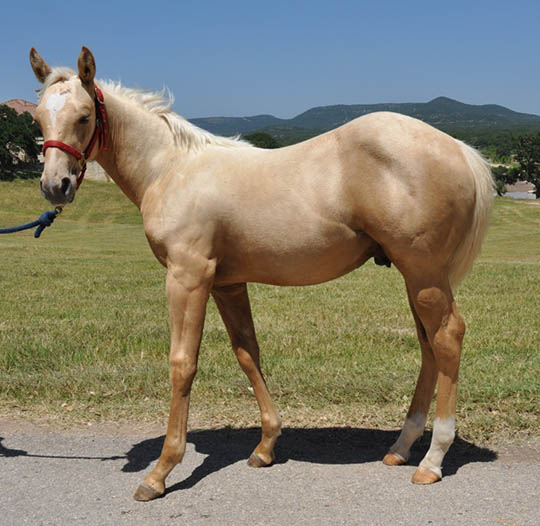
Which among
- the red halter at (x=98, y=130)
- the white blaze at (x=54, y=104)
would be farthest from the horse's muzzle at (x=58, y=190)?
the white blaze at (x=54, y=104)

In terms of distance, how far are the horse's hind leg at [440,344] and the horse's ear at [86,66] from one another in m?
2.22

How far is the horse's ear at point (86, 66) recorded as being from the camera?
379cm

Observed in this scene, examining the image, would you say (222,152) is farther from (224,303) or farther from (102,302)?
(102,302)

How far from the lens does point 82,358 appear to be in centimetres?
671

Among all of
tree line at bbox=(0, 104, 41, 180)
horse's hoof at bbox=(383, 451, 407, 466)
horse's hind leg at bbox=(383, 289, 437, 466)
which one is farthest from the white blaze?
tree line at bbox=(0, 104, 41, 180)

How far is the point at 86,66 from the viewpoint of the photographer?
12.6ft

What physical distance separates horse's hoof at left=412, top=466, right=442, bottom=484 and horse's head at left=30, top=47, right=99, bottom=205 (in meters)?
2.58

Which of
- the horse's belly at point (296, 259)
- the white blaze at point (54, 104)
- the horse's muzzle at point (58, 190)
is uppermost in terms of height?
the white blaze at point (54, 104)

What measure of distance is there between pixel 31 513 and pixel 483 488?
2.52 metres

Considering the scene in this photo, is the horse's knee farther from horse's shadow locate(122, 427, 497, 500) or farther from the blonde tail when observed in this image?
the blonde tail

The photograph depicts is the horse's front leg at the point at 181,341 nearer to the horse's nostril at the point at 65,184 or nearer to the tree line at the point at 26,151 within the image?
the horse's nostril at the point at 65,184

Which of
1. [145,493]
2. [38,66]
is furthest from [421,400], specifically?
[38,66]

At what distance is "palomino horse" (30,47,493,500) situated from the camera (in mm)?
3748

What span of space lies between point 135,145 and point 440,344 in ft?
7.44
